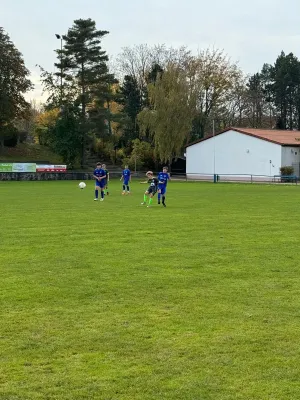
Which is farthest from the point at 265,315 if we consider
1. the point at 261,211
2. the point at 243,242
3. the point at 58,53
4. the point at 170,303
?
the point at 58,53

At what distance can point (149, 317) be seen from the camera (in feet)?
21.2

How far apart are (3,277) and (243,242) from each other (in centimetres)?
602

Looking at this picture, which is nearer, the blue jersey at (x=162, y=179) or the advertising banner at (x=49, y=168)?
the blue jersey at (x=162, y=179)

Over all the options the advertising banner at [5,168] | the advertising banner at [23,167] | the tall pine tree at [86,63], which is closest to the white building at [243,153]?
the tall pine tree at [86,63]

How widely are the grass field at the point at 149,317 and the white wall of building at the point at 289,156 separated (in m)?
42.1

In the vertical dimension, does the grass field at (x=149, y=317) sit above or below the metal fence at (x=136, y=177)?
below

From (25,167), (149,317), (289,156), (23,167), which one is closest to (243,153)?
(289,156)

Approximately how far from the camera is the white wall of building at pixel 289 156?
177ft

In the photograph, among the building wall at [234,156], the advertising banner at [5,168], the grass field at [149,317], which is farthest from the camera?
the building wall at [234,156]

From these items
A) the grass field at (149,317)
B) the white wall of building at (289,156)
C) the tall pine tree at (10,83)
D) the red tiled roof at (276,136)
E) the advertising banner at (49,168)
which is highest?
the tall pine tree at (10,83)

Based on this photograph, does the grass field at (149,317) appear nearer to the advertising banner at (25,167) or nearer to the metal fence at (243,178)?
the metal fence at (243,178)

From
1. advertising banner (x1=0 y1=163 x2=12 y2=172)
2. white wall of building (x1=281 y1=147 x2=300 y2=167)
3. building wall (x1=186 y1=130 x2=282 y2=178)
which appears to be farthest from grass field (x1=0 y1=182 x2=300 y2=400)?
building wall (x1=186 y1=130 x2=282 y2=178)

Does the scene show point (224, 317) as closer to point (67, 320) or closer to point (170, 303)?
point (170, 303)

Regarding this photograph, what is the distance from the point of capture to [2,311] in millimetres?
6660
